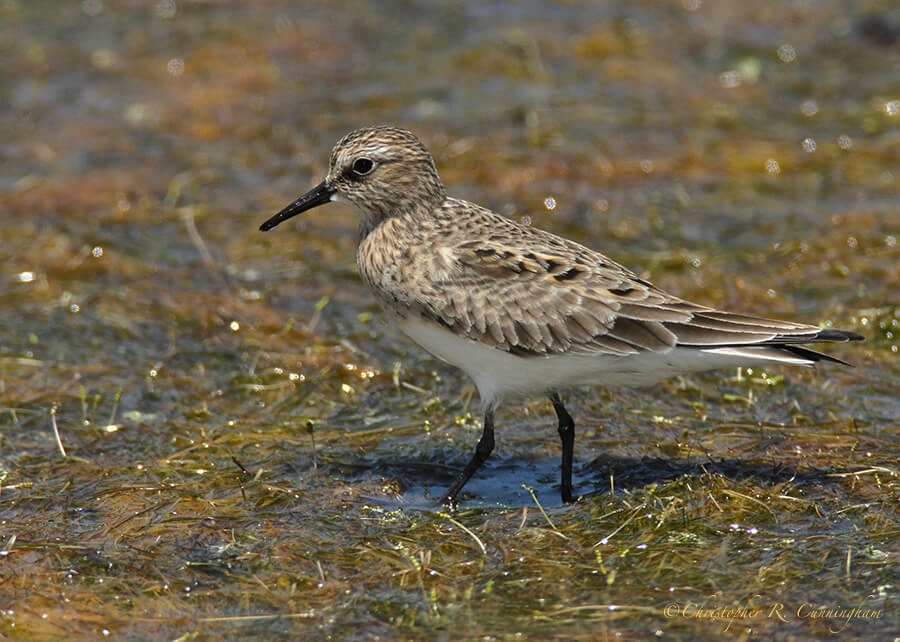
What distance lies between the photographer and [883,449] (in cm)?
802

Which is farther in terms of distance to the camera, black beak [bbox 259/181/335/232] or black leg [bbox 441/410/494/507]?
black beak [bbox 259/181/335/232]

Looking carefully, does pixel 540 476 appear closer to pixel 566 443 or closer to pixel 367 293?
pixel 566 443

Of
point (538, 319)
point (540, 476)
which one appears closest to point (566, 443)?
point (540, 476)

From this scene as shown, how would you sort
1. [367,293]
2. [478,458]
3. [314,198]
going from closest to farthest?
[478,458]
[314,198]
[367,293]

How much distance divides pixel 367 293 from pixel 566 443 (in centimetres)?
318

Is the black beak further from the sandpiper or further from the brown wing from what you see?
the brown wing

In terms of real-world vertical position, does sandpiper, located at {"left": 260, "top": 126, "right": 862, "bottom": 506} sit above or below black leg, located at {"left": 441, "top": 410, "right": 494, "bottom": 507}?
above

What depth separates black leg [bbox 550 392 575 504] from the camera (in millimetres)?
7758

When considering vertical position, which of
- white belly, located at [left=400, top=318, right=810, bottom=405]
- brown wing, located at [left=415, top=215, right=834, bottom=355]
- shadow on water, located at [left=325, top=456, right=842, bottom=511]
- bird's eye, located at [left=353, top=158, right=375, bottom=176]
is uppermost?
bird's eye, located at [left=353, top=158, right=375, bottom=176]

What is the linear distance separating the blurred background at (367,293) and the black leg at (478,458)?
0.22 metres

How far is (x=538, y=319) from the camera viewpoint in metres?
7.51

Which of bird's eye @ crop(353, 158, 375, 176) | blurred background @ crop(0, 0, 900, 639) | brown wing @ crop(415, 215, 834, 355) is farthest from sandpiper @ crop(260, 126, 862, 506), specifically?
blurred background @ crop(0, 0, 900, 639)

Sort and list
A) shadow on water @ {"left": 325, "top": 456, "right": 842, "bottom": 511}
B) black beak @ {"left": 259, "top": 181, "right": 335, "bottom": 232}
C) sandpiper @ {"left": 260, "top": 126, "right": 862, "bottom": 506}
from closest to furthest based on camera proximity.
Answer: sandpiper @ {"left": 260, "top": 126, "right": 862, "bottom": 506} < shadow on water @ {"left": 325, "top": 456, "right": 842, "bottom": 511} < black beak @ {"left": 259, "top": 181, "right": 335, "bottom": 232}

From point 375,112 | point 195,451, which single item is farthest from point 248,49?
point 195,451
